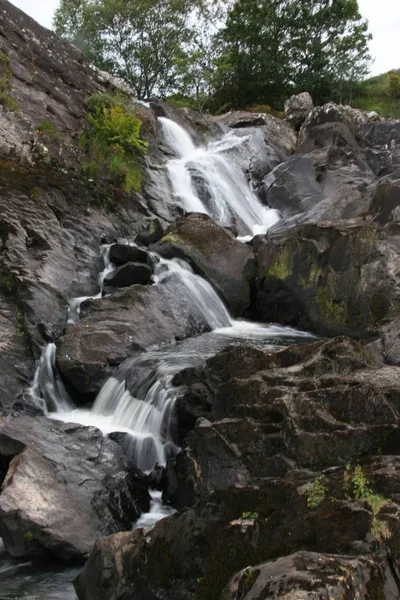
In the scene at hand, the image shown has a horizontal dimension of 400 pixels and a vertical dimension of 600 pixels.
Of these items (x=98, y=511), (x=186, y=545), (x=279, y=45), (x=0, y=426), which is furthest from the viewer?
(x=279, y=45)

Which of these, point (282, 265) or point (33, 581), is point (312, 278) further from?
point (33, 581)

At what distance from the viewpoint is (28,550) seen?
23.2 feet

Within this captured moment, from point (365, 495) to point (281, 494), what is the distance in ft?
2.43

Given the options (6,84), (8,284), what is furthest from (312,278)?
(6,84)

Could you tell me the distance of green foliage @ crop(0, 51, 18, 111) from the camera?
17531 millimetres

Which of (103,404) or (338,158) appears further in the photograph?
(338,158)

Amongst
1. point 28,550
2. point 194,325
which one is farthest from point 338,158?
point 28,550

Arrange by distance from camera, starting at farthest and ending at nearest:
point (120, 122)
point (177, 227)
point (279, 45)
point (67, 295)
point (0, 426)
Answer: point (279, 45), point (120, 122), point (177, 227), point (67, 295), point (0, 426)

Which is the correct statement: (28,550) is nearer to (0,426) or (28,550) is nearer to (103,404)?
(0,426)

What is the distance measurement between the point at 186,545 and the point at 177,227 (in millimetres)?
10790

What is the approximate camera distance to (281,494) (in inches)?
211

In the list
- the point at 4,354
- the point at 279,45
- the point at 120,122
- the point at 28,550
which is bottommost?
the point at 28,550

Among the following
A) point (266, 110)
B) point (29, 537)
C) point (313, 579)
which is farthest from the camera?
point (266, 110)

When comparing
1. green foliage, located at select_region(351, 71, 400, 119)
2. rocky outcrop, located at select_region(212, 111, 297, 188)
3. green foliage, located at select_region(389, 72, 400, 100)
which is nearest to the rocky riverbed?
rocky outcrop, located at select_region(212, 111, 297, 188)
